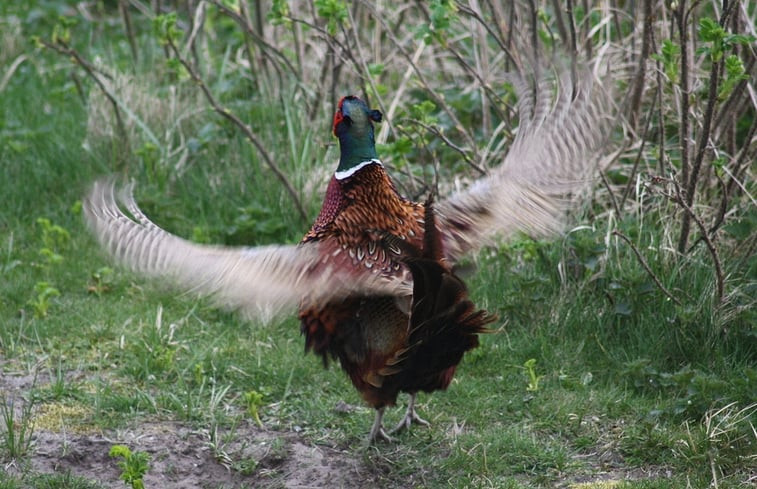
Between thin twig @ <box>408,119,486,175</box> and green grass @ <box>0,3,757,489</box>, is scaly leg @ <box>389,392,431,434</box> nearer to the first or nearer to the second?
green grass @ <box>0,3,757,489</box>

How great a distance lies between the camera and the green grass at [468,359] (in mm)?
3971

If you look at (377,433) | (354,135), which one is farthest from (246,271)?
(377,433)

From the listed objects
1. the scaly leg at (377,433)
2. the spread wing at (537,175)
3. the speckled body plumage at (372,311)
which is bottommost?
Answer: the scaly leg at (377,433)

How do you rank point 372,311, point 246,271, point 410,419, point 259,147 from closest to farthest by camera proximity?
point 246,271
point 372,311
point 410,419
point 259,147

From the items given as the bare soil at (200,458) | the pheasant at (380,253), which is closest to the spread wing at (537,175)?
the pheasant at (380,253)

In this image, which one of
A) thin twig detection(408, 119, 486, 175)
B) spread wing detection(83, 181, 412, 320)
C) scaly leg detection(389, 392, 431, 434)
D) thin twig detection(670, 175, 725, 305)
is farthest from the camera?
thin twig detection(408, 119, 486, 175)

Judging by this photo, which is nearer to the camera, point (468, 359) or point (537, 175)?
point (537, 175)

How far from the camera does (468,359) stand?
478 centimetres

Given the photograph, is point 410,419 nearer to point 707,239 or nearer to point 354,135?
point 354,135

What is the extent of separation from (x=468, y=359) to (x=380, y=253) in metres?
1.35

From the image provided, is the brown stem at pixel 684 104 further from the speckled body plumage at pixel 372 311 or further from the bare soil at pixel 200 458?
the bare soil at pixel 200 458

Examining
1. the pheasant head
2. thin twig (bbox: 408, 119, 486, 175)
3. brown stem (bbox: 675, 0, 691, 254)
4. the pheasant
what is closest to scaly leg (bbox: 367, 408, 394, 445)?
the pheasant

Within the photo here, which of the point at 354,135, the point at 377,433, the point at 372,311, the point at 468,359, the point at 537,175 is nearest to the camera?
the point at 372,311

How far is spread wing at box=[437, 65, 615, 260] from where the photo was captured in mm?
3850
